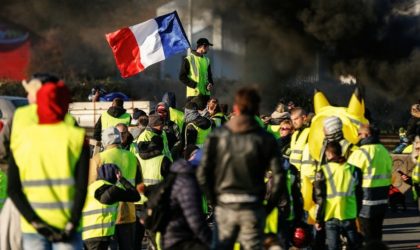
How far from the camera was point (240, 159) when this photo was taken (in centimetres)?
862

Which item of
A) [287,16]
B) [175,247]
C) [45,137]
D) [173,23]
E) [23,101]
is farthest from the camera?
[287,16]

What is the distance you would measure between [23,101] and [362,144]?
19.9 ft

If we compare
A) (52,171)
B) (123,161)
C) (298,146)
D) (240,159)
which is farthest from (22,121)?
(298,146)

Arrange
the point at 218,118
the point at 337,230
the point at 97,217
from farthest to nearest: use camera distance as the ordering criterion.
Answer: the point at 218,118 < the point at 337,230 < the point at 97,217

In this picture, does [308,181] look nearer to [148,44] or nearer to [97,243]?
[97,243]

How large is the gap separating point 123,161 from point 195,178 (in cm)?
288

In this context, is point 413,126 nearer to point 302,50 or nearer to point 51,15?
point 302,50

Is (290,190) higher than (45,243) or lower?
higher

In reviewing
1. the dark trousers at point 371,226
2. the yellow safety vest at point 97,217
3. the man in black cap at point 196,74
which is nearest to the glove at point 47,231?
the yellow safety vest at point 97,217

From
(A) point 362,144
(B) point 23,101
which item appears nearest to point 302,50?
(B) point 23,101

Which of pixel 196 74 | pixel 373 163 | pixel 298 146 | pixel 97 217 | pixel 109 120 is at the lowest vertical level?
pixel 97 217

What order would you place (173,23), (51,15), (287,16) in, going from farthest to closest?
(51,15) → (287,16) → (173,23)

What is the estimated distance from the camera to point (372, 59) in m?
31.5

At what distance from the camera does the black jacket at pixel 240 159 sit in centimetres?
863
